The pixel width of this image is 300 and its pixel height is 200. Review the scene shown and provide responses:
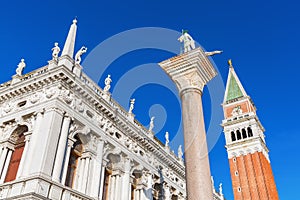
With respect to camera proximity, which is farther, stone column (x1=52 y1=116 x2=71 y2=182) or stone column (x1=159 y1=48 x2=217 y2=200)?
stone column (x1=52 y1=116 x2=71 y2=182)

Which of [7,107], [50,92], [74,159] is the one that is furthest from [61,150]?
[7,107]

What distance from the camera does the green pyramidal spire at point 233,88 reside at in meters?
54.8

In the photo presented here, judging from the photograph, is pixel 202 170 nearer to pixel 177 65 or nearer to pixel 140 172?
pixel 177 65

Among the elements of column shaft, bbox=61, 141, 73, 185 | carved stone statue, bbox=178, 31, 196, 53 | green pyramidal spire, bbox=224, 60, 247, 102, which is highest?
green pyramidal spire, bbox=224, 60, 247, 102

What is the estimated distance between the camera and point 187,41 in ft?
36.3

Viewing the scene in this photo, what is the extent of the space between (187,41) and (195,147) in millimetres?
4126

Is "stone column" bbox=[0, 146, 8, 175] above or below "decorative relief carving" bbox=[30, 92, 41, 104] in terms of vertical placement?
below

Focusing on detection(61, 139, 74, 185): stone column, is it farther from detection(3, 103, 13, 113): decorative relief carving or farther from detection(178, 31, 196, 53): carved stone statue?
detection(178, 31, 196, 53): carved stone statue

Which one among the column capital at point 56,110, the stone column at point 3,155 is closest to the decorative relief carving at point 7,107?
the stone column at point 3,155

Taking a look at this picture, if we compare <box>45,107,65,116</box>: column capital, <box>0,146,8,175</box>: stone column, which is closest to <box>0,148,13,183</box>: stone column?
<box>0,146,8,175</box>: stone column

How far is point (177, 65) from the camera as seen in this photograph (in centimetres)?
1049

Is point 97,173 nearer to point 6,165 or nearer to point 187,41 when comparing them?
point 6,165

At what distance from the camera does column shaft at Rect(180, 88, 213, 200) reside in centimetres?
817

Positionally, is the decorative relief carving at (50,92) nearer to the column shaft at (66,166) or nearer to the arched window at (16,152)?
the arched window at (16,152)
